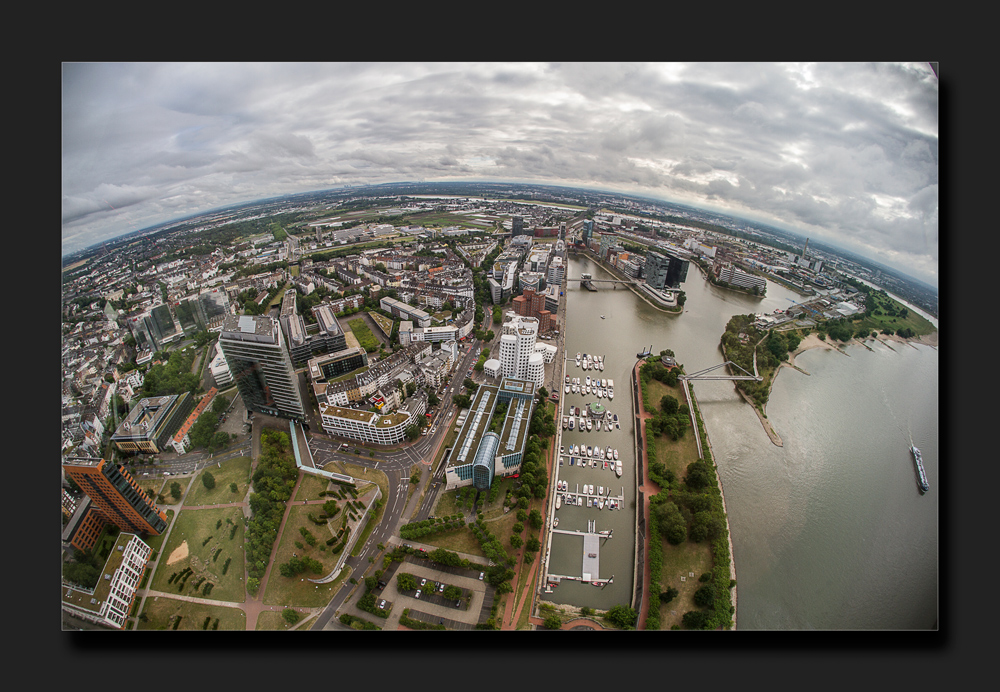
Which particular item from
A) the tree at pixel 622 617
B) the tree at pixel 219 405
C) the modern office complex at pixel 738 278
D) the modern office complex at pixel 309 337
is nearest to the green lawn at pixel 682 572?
the tree at pixel 622 617

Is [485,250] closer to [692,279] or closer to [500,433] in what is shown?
[692,279]

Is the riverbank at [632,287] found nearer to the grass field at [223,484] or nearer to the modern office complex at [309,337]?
the modern office complex at [309,337]

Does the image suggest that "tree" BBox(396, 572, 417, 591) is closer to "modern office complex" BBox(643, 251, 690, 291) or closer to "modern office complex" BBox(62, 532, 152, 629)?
"modern office complex" BBox(62, 532, 152, 629)

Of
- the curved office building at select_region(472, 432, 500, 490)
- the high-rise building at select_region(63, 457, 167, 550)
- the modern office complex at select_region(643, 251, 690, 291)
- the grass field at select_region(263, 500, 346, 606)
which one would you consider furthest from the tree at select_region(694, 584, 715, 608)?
the modern office complex at select_region(643, 251, 690, 291)

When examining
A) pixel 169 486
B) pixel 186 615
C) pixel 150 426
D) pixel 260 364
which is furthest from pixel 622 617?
pixel 150 426

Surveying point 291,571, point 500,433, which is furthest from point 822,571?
point 291,571

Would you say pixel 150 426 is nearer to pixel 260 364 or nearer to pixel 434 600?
pixel 260 364

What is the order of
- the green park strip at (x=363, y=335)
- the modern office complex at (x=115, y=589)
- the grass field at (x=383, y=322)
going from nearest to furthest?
1. the modern office complex at (x=115, y=589)
2. the green park strip at (x=363, y=335)
3. the grass field at (x=383, y=322)
